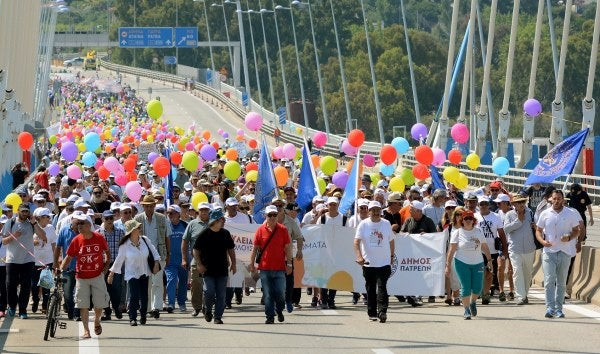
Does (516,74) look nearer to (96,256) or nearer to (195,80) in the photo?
(195,80)

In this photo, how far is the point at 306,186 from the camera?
87.9 ft

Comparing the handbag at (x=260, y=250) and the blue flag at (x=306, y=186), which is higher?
the blue flag at (x=306, y=186)

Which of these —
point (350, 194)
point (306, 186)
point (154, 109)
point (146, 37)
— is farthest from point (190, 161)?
point (146, 37)

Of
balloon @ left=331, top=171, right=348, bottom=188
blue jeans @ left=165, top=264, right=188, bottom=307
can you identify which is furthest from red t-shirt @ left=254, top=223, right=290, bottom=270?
balloon @ left=331, top=171, right=348, bottom=188

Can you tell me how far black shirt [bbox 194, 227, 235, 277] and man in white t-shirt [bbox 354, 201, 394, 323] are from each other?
149cm

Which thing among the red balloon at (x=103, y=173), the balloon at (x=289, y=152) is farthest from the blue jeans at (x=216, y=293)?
the balloon at (x=289, y=152)

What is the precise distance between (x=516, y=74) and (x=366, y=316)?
95.3 metres

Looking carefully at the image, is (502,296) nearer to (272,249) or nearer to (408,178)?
(272,249)

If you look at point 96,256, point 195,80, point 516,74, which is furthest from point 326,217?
point 195,80

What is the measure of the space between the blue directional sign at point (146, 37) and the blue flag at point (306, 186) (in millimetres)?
128977

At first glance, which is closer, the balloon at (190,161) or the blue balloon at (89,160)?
the balloon at (190,161)

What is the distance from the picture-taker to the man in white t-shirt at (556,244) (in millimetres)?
20922

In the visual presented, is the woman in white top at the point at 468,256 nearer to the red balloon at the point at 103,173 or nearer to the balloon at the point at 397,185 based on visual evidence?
the balloon at the point at 397,185

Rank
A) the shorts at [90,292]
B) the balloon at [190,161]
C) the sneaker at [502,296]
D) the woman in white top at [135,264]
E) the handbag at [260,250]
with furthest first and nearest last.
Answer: the balloon at [190,161]
the sneaker at [502,296]
the handbag at [260,250]
the woman in white top at [135,264]
the shorts at [90,292]
